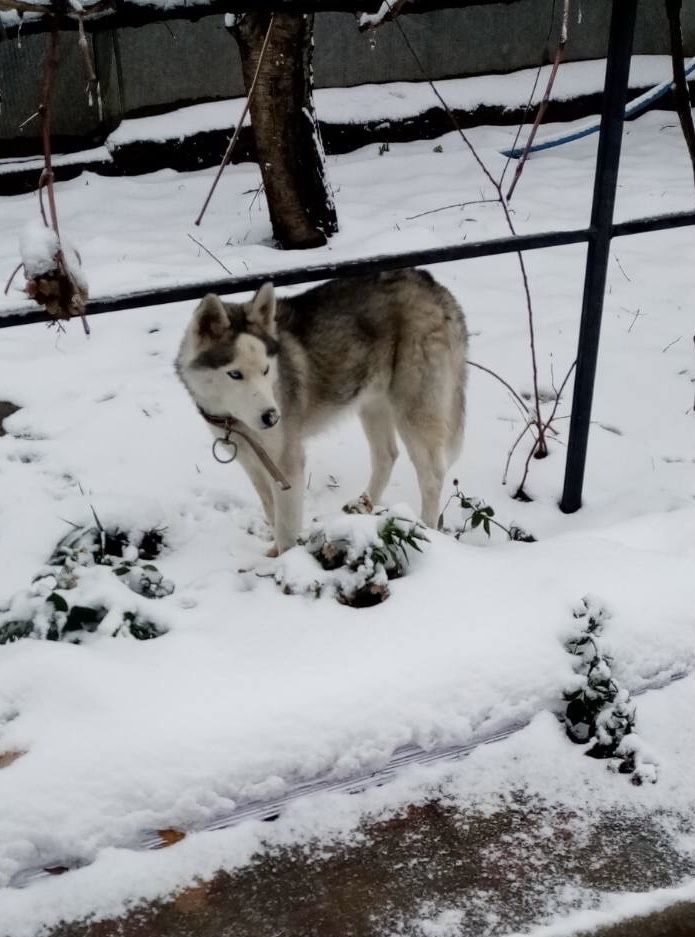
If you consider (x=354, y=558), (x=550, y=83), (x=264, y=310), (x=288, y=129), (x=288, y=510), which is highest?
(x=550, y=83)

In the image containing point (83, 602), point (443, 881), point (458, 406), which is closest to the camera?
point (443, 881)

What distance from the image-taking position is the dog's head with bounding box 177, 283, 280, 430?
3.30 m

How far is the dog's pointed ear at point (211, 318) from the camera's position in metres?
3.22

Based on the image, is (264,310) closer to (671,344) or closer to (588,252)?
(588,252)

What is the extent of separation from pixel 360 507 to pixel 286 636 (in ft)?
5.20

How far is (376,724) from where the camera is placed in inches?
78.3

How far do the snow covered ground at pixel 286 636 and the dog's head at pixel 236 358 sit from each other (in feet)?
1.58

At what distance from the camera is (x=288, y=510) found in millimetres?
3547

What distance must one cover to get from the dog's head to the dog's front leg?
303mm

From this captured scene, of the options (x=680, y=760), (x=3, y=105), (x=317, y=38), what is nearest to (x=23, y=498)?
(x=680, y=760)

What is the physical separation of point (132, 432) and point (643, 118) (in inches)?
281

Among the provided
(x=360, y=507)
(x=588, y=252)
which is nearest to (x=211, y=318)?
→ (x=360, y=507)

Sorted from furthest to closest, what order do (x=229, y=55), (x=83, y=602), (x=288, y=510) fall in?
Result: (x=229, y=55)
(x=288, y=510)
(x=83, y=602)

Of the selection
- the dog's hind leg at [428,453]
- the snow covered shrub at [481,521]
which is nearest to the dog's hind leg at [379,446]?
the dog's hind leg at [428,453]
